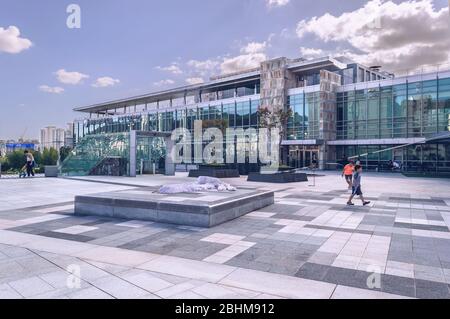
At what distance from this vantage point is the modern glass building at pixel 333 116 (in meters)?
32.1

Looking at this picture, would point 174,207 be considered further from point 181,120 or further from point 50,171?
point 181,120

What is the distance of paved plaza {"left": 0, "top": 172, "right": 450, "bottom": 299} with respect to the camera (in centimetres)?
488

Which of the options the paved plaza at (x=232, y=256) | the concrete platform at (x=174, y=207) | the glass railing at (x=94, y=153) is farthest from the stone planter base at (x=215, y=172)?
the paved plaza at (x=232, y=256)

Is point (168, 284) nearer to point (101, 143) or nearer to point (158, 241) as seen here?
point (158, 241)

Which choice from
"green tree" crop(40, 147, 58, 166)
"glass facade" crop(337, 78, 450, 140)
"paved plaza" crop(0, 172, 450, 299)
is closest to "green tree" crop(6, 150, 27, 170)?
"green tree" crop(40, 147, 58, 166)

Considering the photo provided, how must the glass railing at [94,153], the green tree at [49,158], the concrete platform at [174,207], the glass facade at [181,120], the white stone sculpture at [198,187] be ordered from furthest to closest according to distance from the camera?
the green tree at [49,158] < the glass facade at [181,120] < the glass railing at [94,153] < the white stone sculpture at [198,187] < the concrete platform at [174,207]

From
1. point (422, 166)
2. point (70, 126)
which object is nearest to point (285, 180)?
point (422, 166)

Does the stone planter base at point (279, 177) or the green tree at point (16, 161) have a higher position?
the green tree at point (16, 161)

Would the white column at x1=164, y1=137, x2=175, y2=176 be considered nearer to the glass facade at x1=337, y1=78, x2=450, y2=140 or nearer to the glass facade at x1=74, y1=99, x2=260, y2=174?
the glass facade at x1=74, y1=99, x2=260, y2=174

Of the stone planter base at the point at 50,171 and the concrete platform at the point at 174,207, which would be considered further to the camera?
the stone planter base at the point at 50,171

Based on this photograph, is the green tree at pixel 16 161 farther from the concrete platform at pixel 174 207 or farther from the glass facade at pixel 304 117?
the glass facade at pixel 304 117

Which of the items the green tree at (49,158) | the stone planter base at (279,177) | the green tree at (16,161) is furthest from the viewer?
the green tree at (49,158)

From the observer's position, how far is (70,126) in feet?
302

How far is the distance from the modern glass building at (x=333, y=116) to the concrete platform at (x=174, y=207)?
1807 centimetres
